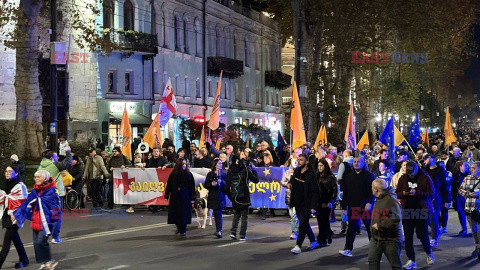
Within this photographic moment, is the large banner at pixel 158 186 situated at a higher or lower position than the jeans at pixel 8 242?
higher

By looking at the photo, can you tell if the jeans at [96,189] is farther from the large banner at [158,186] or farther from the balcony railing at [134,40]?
the balcony railing at [134,40]

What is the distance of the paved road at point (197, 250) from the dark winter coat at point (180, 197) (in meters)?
0.40

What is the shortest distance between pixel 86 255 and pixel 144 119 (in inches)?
1213

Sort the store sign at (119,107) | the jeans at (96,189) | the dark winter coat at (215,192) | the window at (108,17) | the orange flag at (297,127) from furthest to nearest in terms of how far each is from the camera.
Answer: the store sign at (119,107) → the window at (108,17) → the orange flag at (297,127) → the jeans at (96,189) → the dark winter coat at (215,192)

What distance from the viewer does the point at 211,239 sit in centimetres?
1619

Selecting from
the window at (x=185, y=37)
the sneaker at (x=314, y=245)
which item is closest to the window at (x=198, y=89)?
the window at (x=185, y=37)

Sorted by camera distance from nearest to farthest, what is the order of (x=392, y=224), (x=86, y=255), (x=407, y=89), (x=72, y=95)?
(x=392, y=224) < (x=86, y=255) < (x=72, y=95) < (x=407, y=89)

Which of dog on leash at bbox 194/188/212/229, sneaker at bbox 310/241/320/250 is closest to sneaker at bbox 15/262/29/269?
sneaker at bbox 310/241/320/250

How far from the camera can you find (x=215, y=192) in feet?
54.7

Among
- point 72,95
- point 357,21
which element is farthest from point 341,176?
point 357,21

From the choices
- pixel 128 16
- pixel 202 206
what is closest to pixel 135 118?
pixel 128 16

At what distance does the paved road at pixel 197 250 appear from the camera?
13.0m

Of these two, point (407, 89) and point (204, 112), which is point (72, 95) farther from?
point (407, 89)

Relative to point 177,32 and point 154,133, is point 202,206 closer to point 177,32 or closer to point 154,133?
point 154,133
